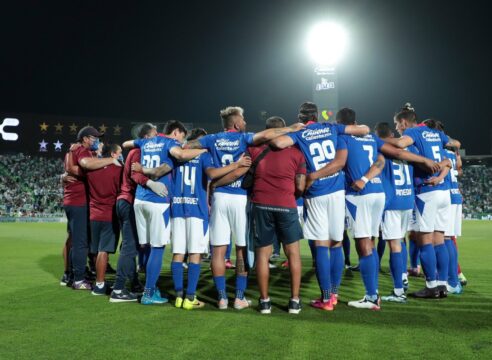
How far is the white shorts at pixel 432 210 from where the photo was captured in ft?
21.2

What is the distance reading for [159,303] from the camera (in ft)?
19.7

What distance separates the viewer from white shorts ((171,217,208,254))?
19.1 ft

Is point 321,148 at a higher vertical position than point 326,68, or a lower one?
lower

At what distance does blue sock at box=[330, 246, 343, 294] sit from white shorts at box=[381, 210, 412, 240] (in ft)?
2.82

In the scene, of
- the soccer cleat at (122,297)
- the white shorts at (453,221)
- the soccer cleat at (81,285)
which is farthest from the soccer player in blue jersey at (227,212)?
the white shorts at (453,221)

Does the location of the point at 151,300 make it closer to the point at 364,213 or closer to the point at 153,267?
the point at 153,267

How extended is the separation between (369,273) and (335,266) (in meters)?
0.46

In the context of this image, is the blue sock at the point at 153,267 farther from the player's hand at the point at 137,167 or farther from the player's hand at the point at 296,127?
the player's hand at the point at 296,127

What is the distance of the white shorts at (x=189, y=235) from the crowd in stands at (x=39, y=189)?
1294 inches

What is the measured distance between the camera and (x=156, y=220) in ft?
19.6

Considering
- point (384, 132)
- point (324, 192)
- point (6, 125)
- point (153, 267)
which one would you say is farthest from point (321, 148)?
point (6, 125)

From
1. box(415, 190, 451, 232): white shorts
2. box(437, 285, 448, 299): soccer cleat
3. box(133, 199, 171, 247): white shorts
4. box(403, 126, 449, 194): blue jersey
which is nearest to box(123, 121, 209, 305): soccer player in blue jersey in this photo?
box(133, 199, 171, 247): white shorts

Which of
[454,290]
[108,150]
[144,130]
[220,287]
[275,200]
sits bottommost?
[454,290]

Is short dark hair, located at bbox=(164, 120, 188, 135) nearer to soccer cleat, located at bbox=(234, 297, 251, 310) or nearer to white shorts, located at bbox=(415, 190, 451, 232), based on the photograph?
soccer cleat, located at bbox=(234, 297, 251, 310)
